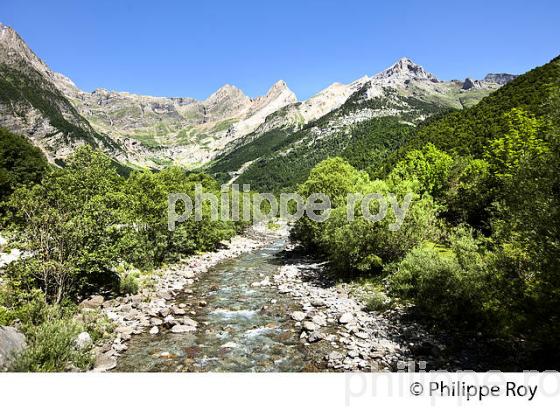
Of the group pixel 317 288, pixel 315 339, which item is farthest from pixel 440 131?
pixel 315 339

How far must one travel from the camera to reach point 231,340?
19.5m

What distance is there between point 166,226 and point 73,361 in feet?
83.7

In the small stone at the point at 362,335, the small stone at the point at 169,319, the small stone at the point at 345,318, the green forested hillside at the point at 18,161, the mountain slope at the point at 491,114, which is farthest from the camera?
the mountain slope at the point at 491,114

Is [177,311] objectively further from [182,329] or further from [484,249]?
[484,249]

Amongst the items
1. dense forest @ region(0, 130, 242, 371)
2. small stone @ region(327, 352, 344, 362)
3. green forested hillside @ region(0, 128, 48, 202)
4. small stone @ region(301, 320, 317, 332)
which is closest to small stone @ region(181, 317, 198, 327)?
dense forest @ region(0, 130, 242, 371)

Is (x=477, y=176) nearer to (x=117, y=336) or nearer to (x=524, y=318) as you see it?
(x=524, y=318)

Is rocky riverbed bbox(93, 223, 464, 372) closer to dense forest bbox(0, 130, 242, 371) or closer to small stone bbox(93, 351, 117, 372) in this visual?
small stone bbox(93, 351, 117, 372)

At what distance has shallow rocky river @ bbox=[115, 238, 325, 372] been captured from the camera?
16344 mm

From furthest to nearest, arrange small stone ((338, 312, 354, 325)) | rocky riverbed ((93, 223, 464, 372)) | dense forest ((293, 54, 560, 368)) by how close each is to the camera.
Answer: small stone ((338, 312, 354, 325)) < rocky riverbed ((93, 223, 464, 372)) < dense forest ((293, 54, 560, 368))

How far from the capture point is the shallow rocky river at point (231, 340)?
643 inches

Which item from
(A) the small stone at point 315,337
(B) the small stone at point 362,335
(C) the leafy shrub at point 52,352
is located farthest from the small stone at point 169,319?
(B) the small stone at point 362,335

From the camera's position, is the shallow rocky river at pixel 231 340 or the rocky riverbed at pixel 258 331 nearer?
the rocky riverbed at pixel 258 331

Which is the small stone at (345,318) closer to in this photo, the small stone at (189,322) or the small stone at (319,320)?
the small stone at (319,320)
